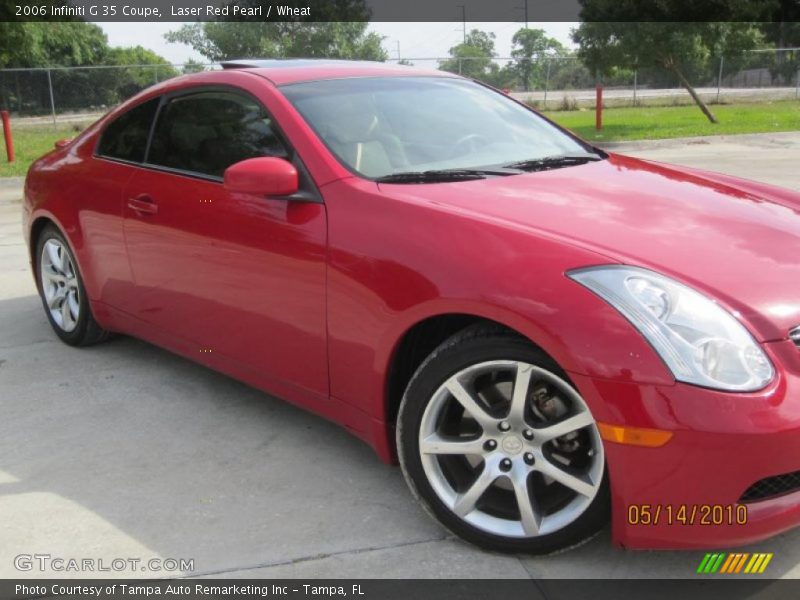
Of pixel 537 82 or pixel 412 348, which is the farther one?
pixel 537 82

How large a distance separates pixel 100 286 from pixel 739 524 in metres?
3.43

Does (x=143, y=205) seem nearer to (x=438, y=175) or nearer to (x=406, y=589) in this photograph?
(x=438, y=175)

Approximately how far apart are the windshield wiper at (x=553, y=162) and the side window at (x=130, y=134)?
193 centimetres

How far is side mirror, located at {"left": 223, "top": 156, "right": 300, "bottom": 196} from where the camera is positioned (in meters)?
3.01

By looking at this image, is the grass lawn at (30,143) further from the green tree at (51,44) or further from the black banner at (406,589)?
the black banner at (406,589)

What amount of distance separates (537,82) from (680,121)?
28.9ft

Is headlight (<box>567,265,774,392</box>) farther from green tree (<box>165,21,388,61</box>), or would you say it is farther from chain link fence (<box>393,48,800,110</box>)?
green tree (<box>165,21,388,61</box>)

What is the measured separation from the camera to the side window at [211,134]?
343cm

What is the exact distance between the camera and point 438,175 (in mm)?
3121

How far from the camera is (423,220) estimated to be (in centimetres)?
271

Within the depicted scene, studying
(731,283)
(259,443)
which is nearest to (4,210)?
(259,443)

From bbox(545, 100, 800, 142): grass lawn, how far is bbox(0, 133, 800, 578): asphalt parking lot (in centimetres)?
1087

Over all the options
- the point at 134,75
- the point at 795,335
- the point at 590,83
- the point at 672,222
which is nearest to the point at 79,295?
the point at 672,222
